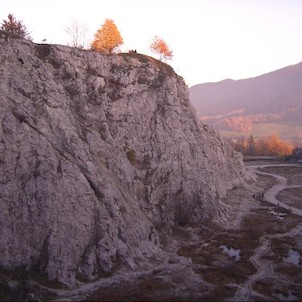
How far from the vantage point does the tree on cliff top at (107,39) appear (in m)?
65.8

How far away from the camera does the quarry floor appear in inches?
1435

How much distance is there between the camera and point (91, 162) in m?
46.2

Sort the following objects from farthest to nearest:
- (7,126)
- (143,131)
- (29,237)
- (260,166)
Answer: (260,166), (143,131), (7,126), (29,237)

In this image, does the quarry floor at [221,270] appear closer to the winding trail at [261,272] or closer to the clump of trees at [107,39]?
the winding trail at [261,272]

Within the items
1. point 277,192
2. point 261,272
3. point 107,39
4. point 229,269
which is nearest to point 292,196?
point 277,192

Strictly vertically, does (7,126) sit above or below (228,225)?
above

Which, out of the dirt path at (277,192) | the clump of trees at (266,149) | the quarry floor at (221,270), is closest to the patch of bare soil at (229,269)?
the quarry floor at (221,270)

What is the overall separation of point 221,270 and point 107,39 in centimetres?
4322

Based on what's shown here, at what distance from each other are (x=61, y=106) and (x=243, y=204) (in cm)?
4518

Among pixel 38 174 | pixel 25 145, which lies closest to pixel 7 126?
pixel 25 145

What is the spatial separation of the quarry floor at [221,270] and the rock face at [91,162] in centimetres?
256

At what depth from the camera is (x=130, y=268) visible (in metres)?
41.6

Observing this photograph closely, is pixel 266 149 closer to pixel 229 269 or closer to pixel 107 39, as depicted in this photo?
pixel 107 39

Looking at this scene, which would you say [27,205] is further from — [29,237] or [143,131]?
[143,131]
